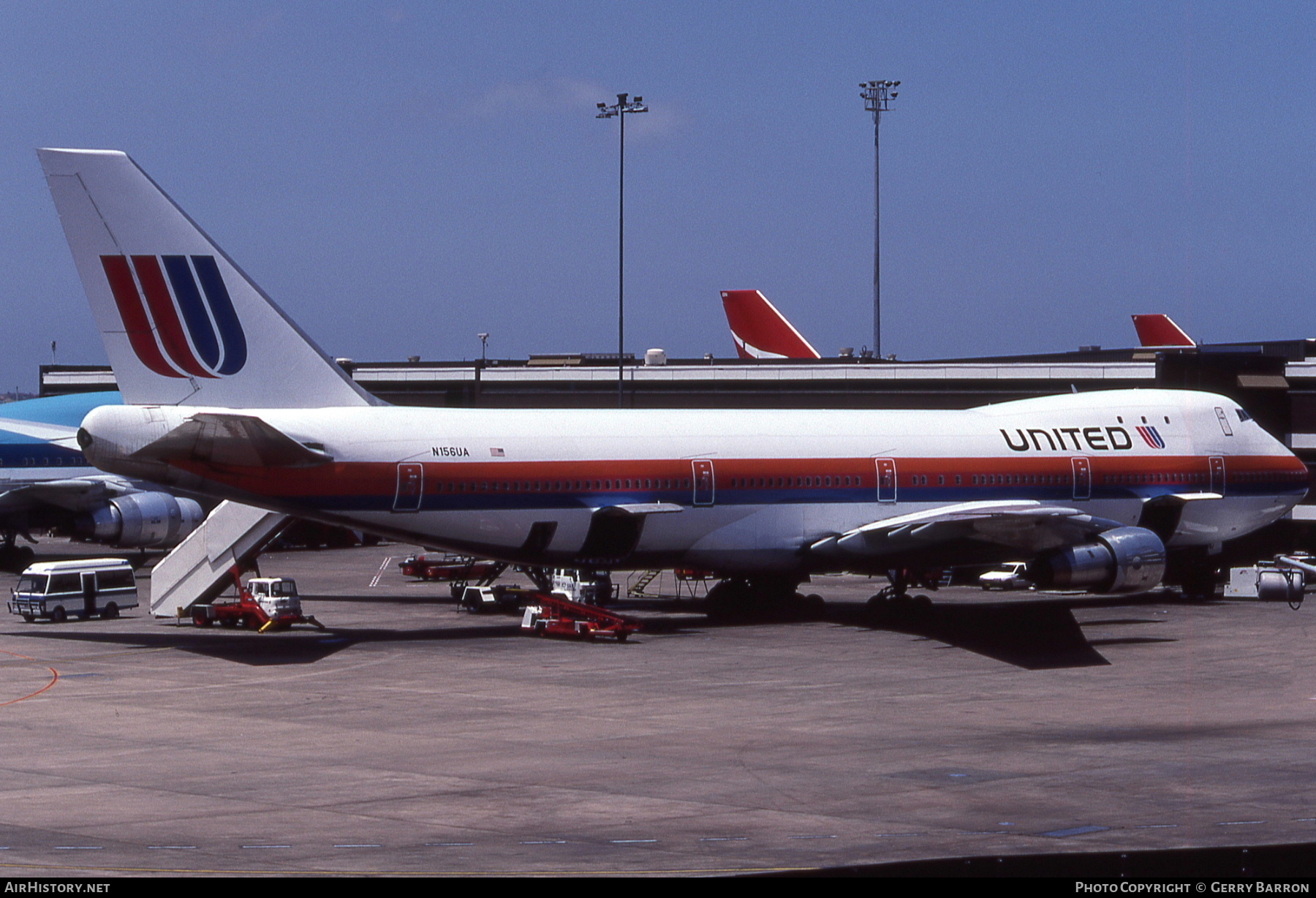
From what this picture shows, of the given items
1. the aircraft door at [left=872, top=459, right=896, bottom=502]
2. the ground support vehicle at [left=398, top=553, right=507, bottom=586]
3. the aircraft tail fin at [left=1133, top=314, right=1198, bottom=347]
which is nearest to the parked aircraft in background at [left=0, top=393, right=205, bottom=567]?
the ground support vehicle at [left=398, top=553, right=507, bottom=586]

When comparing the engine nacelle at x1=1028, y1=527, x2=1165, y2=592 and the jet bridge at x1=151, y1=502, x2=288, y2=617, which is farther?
the jet bridge at x1=151, y1=502, x2=288, y2=617

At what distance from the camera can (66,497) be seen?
213 ft

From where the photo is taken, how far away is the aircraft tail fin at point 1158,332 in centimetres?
11019

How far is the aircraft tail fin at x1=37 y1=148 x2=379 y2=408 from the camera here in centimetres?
3809

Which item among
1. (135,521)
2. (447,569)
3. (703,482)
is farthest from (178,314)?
(135,521)

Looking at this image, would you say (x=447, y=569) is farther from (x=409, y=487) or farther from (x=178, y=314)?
(x=178, y=314)

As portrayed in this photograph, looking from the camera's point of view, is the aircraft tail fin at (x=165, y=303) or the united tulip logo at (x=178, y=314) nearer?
the aircraft tail fin at (x=165, y=303)

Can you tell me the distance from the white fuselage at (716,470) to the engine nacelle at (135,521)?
84.2 feet

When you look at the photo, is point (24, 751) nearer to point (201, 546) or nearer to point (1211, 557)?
point (201, 546)

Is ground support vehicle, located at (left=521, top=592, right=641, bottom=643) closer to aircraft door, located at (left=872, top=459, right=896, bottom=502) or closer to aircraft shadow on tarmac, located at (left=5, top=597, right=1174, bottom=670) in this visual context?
aircraft shadow on tarmac, located at (left=5, top=597, right=1174, bottom=670)

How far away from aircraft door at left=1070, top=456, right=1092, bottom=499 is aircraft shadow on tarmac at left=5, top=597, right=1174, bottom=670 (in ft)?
12.4

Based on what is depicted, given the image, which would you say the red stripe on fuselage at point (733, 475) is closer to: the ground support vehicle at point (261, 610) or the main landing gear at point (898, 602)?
the main landing gear at point (898, 602)

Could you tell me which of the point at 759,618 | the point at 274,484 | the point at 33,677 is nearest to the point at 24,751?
the point at 33,677

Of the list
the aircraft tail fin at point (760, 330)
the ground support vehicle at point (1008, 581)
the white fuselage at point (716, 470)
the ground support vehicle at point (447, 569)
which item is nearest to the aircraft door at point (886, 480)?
the white fuselage at point (716, 470)
